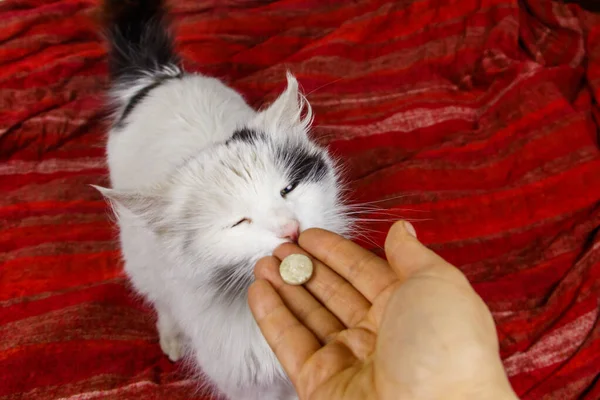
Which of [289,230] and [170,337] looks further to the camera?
[170,337]

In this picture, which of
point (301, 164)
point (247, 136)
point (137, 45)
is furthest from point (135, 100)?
point (301, 164)

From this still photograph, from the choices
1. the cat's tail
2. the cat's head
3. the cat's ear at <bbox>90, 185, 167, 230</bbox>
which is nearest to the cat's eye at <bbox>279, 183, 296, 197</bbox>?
the cat's head

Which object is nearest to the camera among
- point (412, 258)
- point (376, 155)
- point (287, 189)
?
point (412, 258)

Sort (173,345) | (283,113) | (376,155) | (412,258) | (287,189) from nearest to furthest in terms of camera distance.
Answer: (412,258)
(287,189)
(283,113)
(173,345)
(376,155)

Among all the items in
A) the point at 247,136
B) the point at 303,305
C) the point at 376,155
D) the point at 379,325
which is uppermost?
the point at 247,136

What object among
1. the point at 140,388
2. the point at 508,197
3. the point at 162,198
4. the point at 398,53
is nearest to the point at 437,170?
the point at 508,197

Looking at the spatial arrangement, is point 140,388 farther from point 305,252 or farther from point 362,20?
point 362,20

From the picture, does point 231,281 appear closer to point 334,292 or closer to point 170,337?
point 334,292
